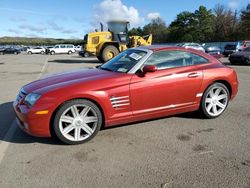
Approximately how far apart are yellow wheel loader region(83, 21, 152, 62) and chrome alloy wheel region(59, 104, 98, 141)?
17.1 meters

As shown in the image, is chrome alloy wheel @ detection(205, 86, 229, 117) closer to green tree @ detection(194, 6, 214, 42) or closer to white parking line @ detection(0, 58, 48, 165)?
white parking line @ detection(0, 58, 48, 165)

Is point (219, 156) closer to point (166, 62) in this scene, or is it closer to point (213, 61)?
point (166, 62)

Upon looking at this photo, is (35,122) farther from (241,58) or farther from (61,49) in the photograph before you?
(61,49)

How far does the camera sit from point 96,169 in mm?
3783

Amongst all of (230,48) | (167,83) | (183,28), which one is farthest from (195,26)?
(167,83)

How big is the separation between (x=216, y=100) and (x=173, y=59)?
1216 millimetres

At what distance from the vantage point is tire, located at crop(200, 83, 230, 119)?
18.8ft

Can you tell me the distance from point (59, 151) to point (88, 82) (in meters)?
1.12

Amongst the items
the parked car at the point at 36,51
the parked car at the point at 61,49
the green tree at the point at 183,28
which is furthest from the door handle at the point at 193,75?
the green tree at the point at 183,28

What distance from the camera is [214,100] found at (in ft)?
19.2

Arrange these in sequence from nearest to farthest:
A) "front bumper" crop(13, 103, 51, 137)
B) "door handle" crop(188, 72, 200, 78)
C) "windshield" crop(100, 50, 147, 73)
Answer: "front bumper" crop(13, 103, 51, 137)
"windshield" crop(100, 50, 147, 73)
"door handle" crop(188, 72, 200, 78)

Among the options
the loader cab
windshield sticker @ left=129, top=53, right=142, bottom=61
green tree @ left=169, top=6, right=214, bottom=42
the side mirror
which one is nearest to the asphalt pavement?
the side mirror

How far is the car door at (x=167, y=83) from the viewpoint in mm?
4992

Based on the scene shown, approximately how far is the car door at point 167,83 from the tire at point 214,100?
Result: 291 mm
